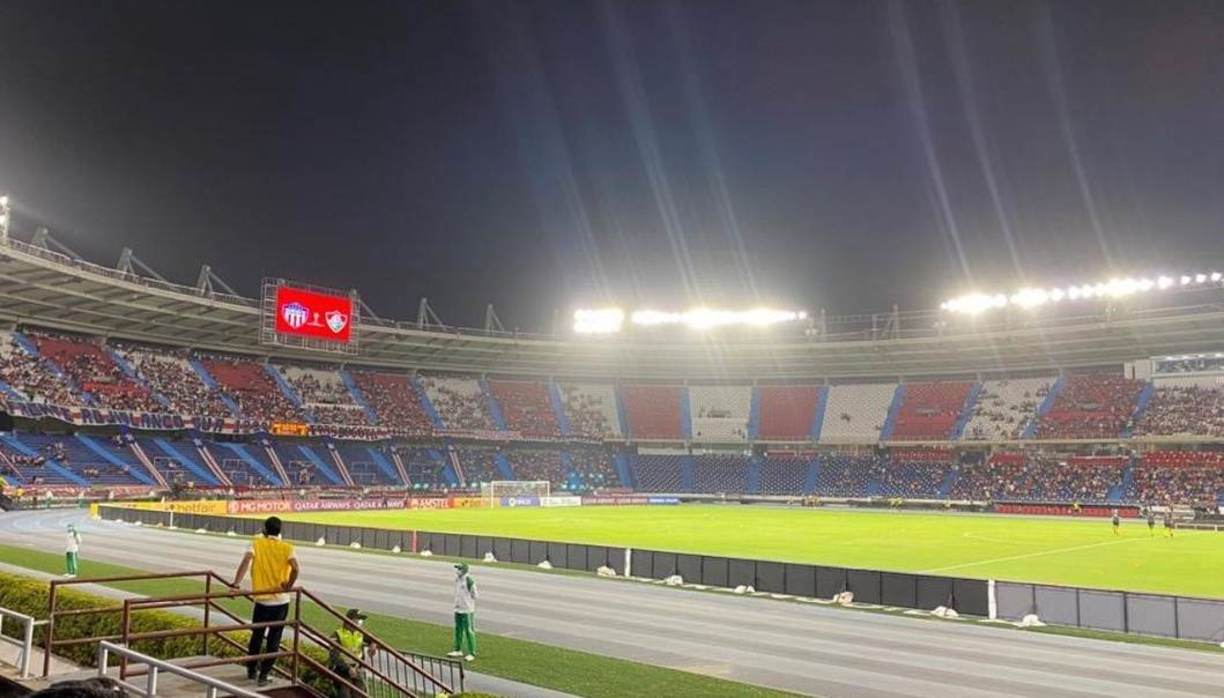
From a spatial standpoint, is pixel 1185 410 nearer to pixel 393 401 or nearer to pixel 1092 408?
pixel 1092 408

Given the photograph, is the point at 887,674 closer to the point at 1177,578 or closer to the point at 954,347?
the point at 1177,578

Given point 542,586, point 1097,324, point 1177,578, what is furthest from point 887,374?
point 542,586

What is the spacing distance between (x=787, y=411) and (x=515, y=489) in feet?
107

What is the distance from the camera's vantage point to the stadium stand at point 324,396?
277 feet

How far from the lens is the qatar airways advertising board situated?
6394cm

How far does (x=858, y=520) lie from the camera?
64312 millimetres

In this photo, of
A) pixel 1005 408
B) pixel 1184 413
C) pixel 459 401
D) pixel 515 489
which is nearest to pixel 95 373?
pixel 459 401

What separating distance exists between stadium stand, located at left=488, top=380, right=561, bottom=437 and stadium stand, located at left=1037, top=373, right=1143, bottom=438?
4925cm

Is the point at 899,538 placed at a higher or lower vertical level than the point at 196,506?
lower

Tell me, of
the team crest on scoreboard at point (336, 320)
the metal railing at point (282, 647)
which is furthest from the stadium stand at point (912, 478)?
the metal railing at point (282, 647)

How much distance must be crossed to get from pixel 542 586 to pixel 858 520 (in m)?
40.1

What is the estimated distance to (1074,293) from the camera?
7619 cm

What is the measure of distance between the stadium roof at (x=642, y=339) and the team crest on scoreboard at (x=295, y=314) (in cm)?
770

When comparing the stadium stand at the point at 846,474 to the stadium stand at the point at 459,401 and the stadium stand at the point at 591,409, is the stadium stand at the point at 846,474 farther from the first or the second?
the stadium stand at the point at 459,401
